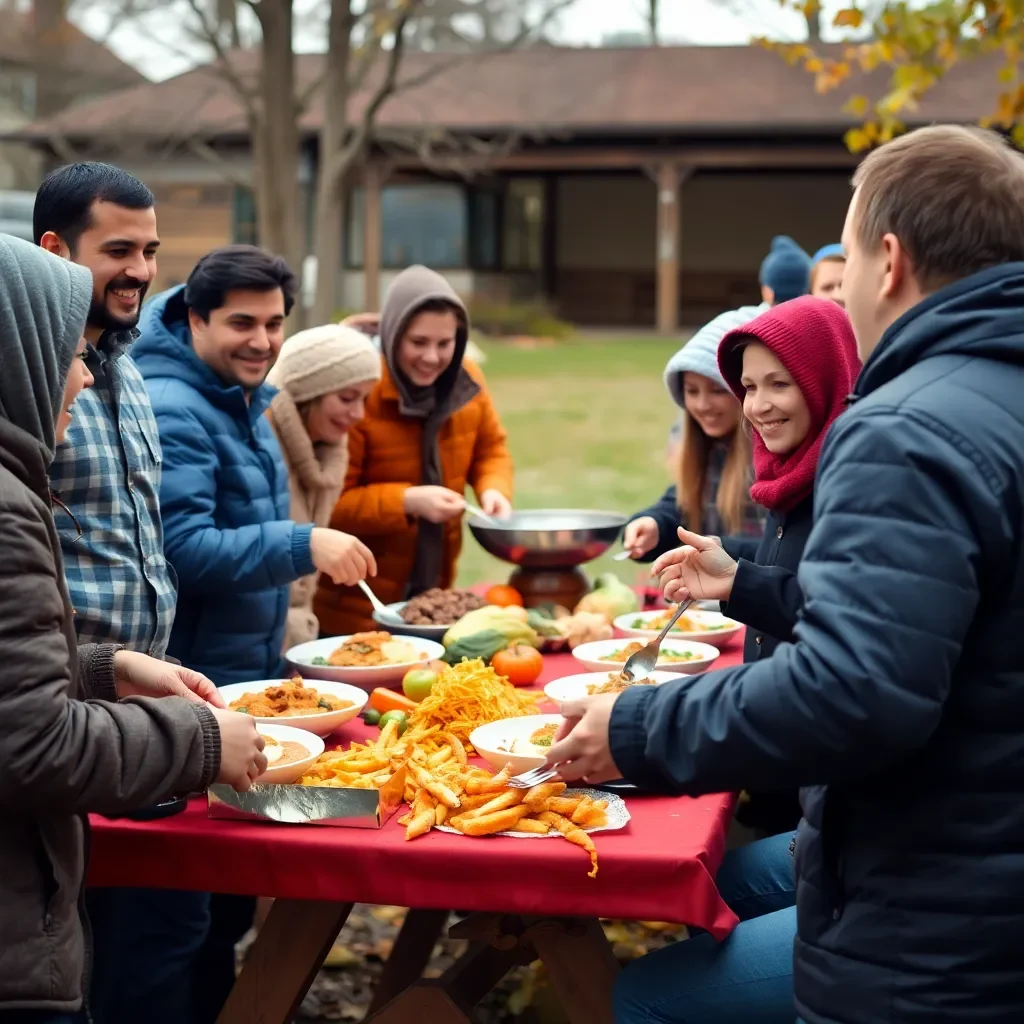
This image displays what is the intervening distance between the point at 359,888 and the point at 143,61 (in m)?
17.3

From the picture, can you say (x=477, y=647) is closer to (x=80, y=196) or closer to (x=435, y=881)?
(x=435, y=881)

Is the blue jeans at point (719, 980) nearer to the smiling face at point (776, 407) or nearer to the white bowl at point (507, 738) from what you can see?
the white bowl at point (507, 738)

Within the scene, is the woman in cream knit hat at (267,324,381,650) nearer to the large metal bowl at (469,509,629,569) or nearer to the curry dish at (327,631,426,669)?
the large metal bowl at (469,509,629,569)

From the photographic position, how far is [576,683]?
318 centimetres

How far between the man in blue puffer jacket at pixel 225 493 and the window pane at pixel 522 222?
27.1 metres

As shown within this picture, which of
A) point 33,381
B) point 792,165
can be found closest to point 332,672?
point 33,381

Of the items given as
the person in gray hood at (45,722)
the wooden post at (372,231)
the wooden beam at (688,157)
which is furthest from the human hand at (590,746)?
the wooden post at (372,231)

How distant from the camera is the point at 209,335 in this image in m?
3.60

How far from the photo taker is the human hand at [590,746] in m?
1.93

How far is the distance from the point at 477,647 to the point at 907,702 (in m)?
1.89

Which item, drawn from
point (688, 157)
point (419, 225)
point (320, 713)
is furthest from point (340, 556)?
point (419, 225)

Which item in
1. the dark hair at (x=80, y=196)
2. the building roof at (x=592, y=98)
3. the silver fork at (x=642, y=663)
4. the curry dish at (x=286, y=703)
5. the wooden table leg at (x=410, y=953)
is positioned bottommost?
the wooden table leg at (x=410, y=953)

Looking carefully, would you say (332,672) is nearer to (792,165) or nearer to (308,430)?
(308,430)

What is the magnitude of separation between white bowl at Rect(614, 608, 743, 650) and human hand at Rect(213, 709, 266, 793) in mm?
1597
